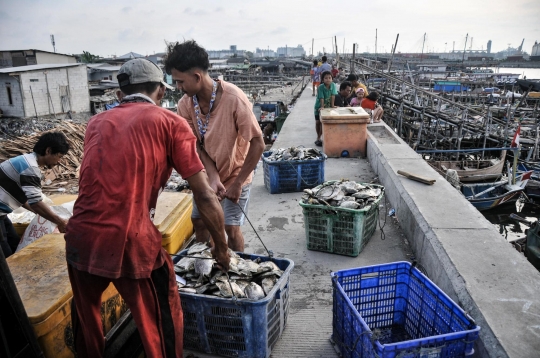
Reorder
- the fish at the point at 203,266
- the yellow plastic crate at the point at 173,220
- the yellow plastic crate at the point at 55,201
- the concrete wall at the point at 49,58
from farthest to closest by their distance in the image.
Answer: the concrete wall at the point at 49,58
the yellow plastic crate at the point at 55,201
the yellow plastic crate at the point at 173,220
the fish at the point at 203,266

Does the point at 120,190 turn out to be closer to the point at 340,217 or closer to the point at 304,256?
the point at 340,217

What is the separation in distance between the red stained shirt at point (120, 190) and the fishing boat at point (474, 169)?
15.7 meters

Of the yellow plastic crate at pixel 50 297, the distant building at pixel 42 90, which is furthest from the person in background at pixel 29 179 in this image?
the distant building at pixel 42 90

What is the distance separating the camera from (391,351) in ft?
6.09

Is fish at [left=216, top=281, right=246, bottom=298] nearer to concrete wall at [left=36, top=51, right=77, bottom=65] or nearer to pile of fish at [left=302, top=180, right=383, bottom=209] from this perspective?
pile of fish at [left=302, top=180, right=383, bottom=209]

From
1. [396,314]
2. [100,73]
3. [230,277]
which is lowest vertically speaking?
[396,314]

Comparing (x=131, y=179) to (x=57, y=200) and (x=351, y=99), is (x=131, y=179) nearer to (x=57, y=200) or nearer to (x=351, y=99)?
(x=57, y=200)

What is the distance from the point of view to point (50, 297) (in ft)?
7.30

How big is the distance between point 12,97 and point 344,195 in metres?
30.8

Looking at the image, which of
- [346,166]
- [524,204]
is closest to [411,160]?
[346,166]

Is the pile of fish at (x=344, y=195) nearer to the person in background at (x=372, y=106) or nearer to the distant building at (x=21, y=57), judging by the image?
the person in background at (x=372, y=106)

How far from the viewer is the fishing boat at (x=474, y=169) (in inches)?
637

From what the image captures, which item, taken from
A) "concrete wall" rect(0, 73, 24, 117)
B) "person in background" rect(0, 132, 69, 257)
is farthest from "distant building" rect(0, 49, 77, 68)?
"person in background" rect(0, 132, 69, 257)

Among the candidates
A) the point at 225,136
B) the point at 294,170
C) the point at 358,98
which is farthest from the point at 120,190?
the point at 358,98
